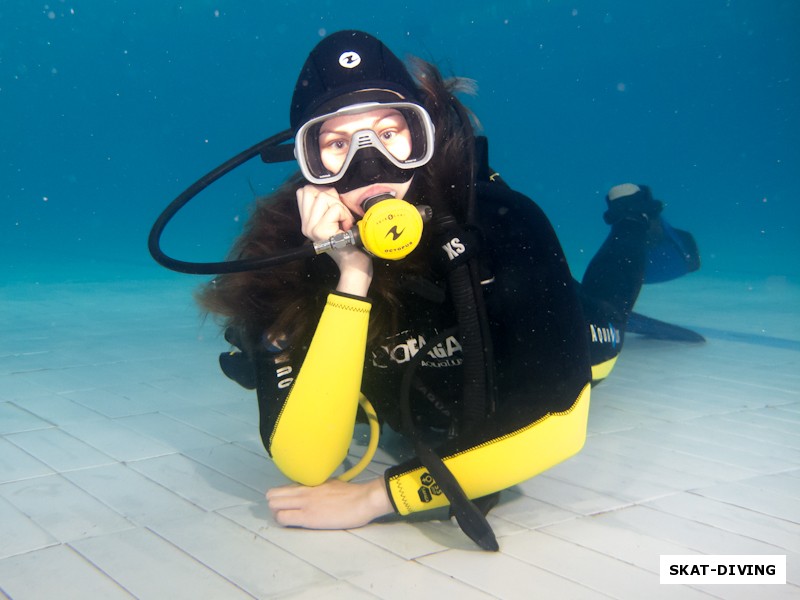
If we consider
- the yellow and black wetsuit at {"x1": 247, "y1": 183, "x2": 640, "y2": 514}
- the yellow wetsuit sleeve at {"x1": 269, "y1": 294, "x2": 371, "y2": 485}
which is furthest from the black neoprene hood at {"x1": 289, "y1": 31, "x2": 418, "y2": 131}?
the yellow wetsuit sleeve at {"x1": 269, "y1": 294, "x2": 371, "y2": 485}

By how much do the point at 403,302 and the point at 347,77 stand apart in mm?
682

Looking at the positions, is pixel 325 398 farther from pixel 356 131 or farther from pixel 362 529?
pixel 356 131

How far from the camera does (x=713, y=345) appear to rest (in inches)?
185

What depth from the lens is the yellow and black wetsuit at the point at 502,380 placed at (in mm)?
1751

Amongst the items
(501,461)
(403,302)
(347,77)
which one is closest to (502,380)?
(501,461)

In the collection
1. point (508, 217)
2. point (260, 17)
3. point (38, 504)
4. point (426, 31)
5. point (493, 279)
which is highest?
point (260, 17)

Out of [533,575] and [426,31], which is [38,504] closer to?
[533,575]

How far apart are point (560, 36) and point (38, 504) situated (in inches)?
3952

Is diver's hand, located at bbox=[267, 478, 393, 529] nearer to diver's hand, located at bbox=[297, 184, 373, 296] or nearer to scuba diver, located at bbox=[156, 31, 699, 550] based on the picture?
scuba diver, located at bbox=[156, 31, 699, 550]

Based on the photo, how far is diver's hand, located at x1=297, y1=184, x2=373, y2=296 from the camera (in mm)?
1734

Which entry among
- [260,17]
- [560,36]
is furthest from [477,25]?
[260,17]

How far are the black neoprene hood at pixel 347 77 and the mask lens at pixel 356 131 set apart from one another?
0.04 meters

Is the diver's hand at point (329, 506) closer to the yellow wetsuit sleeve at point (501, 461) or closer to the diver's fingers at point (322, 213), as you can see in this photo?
the yellow wetsuit sleeve at point (501, 461)

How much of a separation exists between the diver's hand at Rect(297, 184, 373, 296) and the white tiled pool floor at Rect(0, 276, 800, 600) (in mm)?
718
